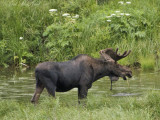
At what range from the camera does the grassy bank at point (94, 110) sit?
774cm

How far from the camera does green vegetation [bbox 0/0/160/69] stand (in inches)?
699

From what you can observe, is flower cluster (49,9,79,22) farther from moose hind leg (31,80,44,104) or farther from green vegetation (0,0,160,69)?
moose hind leg (31,80,44,104)

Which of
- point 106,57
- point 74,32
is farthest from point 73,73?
point 74,32

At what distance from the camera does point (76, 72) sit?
10.8 m

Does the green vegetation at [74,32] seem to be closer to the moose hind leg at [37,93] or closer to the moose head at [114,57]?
the moose head at [114,57]

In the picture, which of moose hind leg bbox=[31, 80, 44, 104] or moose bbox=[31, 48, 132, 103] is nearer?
moose bbox=[31, 48, 132, 103]

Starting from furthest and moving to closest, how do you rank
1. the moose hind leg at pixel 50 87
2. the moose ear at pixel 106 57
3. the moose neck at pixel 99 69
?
→ the moose ear at pixel 106 57, the moose neck at pixel 99 69, the moose hind leg at pixel 50 87

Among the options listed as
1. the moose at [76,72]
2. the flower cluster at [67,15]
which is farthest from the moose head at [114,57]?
the flower cluster at [67,15]

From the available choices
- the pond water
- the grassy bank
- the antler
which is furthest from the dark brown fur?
the pond water

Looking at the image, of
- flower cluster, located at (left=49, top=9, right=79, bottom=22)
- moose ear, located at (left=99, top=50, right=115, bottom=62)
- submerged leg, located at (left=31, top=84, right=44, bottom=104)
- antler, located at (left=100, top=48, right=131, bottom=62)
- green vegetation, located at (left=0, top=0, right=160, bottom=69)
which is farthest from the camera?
flower cluster, located at (left=49, top=9, right=79, bottom=22)

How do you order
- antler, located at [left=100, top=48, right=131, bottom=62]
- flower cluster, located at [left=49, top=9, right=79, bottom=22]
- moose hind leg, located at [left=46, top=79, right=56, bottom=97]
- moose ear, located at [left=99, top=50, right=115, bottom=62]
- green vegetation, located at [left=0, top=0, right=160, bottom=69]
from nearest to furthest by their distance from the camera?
moose hind leg, located at [left=46, top=79, right=56, bottom=97] < moose ear, located at [left=99, top=50, right=115, bottom=62] < antler, located at [left=100, top=48, right=131, bottom=62] < green vegetation, located at [left=0, top=0, right=160, bottom=69] < flower cluster, located at [left=49, top=9, right=79, bottom=22]

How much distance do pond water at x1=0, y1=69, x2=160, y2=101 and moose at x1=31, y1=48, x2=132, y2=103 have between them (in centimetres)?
109

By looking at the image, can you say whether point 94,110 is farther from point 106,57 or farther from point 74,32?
point 74,32

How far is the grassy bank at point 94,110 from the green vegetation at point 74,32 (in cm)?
749
